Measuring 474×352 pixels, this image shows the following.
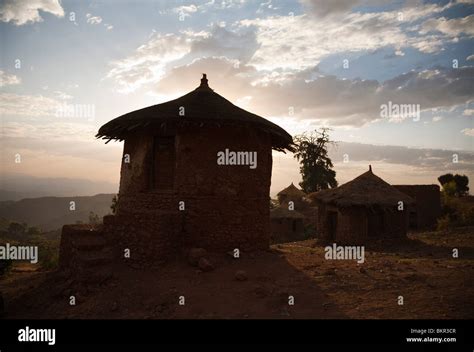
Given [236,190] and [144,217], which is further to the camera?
[236,190]

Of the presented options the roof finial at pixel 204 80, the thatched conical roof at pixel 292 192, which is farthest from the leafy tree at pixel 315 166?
the roof finial at pixel 204 80

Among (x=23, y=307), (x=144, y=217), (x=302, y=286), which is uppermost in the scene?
(x=144, y=217)

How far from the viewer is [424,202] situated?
25297 millimetres

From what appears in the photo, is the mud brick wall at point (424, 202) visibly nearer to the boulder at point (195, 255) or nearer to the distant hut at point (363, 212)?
the distant hut at point (363, 212)

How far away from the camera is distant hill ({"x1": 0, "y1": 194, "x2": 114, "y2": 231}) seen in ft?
233

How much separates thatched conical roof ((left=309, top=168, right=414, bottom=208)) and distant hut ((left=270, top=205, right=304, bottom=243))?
7.27 m

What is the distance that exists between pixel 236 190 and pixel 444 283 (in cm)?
556

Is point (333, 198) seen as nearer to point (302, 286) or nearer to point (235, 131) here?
point (235, 131)

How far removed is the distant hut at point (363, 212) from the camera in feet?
53.7

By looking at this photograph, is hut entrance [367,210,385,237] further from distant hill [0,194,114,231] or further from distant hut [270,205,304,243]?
distant hill [0,194,114,231]

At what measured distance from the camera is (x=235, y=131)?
10320 mm
